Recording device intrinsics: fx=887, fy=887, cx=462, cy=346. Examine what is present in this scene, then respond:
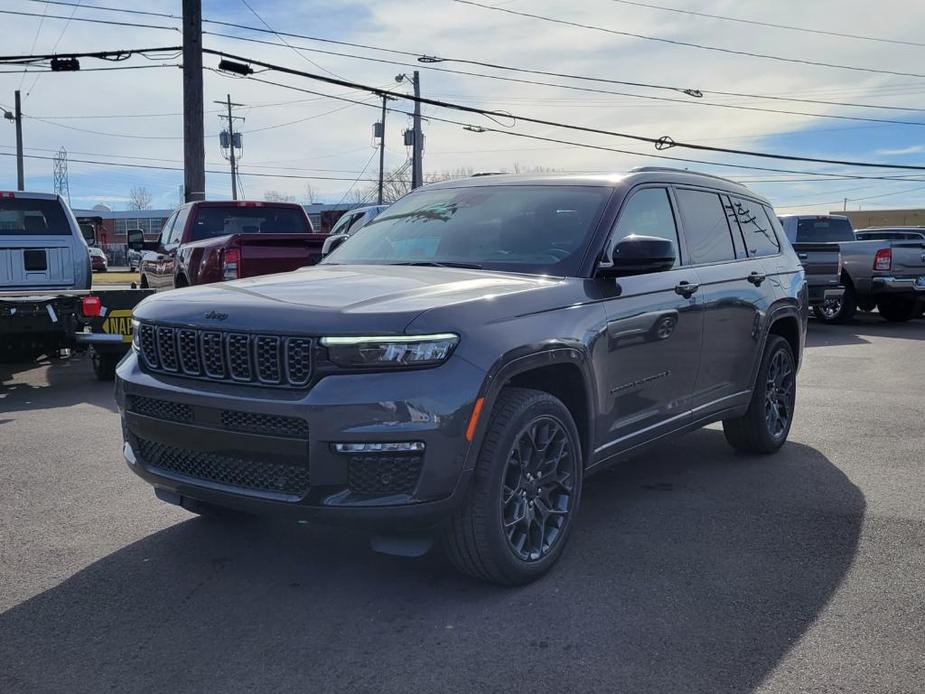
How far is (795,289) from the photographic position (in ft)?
21.4

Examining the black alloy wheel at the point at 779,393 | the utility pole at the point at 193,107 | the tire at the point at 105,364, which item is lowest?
the tire at the point at 105,364

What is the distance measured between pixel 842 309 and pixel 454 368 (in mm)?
15807

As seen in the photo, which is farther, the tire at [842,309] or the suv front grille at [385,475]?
the tire at [842,309]

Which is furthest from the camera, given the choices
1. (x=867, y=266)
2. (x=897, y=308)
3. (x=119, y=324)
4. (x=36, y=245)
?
(x=897, y=308)

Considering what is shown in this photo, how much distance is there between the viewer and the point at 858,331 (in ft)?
52.4

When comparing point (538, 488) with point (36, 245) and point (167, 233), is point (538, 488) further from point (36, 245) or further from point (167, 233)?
point (167, 233)

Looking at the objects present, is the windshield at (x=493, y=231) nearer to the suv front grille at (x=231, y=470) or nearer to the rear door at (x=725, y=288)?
the rear door at (x=725, y=288)

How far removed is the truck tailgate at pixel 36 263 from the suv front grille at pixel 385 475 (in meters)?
8.77

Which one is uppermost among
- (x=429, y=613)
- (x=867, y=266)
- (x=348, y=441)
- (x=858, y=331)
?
(x=867, y=266)

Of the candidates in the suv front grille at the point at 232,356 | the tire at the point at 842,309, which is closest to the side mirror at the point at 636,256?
the suv front grille at the point at 232,356

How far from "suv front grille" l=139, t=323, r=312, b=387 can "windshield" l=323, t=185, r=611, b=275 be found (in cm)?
136

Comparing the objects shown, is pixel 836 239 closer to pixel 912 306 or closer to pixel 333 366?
pixel 912 306

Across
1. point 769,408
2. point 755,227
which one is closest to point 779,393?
point 769,408

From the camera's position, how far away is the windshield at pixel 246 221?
40.1ft
